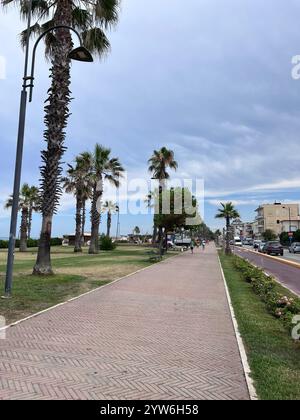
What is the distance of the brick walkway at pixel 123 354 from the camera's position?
15.1ft

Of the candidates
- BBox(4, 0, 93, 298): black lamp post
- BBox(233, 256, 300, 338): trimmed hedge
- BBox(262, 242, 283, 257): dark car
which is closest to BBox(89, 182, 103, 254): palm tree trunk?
BBox(262, 242, 283, 257): dark car

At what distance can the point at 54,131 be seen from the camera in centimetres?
1575

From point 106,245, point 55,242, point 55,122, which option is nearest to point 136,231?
point 55,242

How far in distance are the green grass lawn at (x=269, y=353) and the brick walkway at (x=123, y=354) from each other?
0.25m

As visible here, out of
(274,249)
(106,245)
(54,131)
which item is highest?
(54,131)

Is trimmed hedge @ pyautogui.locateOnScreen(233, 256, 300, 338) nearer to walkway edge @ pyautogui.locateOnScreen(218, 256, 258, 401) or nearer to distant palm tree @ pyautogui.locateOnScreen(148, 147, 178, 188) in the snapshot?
walkway edge @ pyautogui.locateOnScreen(218, 256, 258, 401)

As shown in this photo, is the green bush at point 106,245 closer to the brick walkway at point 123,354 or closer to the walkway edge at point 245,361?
the brick walkway at point 123,354

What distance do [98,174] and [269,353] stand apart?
110ft

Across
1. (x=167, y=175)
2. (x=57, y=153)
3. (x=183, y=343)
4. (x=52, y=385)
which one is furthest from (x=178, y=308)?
(x=167, y=175)

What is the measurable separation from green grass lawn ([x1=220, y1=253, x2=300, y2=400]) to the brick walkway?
0.25 metres

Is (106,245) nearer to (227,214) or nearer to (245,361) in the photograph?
(227,214)

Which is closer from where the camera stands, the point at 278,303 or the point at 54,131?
the point at 278,303

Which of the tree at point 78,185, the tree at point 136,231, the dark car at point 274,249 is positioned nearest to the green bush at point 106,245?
the tree at point 78,185
